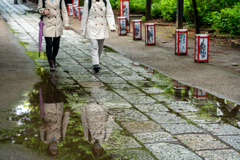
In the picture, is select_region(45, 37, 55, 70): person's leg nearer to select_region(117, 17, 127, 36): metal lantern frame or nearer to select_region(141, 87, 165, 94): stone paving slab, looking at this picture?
select_region(141, 87, 165, 94): stone paving slab

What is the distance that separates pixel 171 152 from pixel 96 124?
3.90 ft

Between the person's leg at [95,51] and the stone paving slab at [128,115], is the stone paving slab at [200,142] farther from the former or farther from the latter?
the person's leg at [95,51]

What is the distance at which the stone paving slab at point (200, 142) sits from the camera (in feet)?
13.3

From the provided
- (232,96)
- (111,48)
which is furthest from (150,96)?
(111,48)

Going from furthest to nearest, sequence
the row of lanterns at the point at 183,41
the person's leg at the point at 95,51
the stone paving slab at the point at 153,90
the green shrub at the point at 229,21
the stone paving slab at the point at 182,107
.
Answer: the green shrub at the point at 229,21 → the row of lanterns at the point at 183,41 → the person's leg at the point at 95,51 → the stone paving slab at the point at 153,90 → the stone paving slab at the point at 182,107

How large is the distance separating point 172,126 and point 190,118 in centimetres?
42

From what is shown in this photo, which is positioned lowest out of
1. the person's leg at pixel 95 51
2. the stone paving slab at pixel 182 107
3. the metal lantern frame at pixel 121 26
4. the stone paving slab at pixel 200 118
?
the stone paving slab at pixel 200 118

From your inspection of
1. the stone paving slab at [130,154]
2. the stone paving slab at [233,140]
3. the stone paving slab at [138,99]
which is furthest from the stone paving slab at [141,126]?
the stone paving slab at [138,99]

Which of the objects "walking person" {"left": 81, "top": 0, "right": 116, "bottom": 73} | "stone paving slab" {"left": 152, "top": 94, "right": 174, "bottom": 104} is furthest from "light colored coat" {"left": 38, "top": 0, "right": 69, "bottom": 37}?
"stone paving slab" {"left": 152, "top": 94, "right": 174, "bottom": 104}

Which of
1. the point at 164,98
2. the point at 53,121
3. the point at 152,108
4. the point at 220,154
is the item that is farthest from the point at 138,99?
the point at 220,154

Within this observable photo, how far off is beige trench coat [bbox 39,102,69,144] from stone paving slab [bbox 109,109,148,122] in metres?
0.66

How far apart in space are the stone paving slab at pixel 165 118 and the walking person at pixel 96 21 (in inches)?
111

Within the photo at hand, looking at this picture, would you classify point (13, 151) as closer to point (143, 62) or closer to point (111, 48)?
point (143, 62)

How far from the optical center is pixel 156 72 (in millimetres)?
7969
